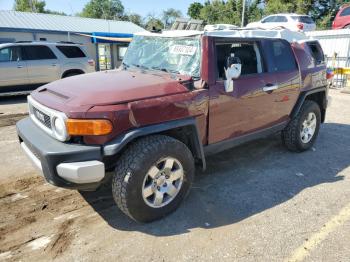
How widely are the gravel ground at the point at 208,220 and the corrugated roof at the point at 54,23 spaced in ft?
67.8

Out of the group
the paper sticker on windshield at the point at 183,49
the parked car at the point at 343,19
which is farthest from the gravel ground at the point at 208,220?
the parked car at the point at 343,19

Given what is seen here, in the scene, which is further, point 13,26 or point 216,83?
Answer: point 13,26

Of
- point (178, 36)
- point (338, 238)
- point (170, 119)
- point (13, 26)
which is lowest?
point (338, 238)

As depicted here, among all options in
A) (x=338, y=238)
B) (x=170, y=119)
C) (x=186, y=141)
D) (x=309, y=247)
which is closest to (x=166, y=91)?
(x=170, y=119)

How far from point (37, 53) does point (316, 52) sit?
29.7 ft

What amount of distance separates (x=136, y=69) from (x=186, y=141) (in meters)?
1.25

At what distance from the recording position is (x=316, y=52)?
5570mm

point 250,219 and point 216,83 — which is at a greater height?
point 216,83

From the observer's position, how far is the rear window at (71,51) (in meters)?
11.4

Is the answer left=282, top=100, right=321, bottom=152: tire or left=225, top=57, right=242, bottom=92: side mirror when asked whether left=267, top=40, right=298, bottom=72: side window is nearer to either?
left=282, top=100, right=321, bottom=152: tire

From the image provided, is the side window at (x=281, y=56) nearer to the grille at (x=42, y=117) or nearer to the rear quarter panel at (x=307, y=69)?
the rear quarter panel at (x=307, y=69)

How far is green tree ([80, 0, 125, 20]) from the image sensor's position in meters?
78.1

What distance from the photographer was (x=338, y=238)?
318 centimetres

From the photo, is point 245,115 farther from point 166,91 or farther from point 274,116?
point 166,91
